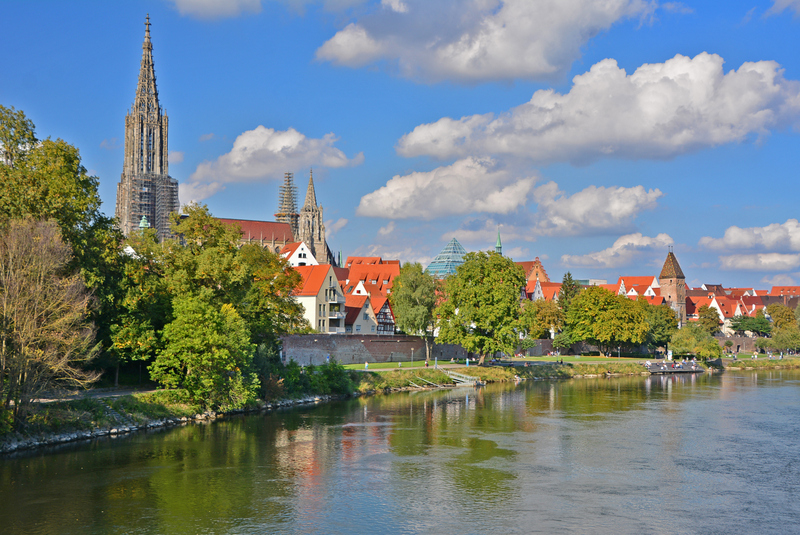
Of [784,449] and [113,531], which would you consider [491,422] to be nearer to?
[784,449]

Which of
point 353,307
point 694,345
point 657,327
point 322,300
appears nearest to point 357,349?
point 322,300

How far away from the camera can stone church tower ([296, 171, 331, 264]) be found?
575ft

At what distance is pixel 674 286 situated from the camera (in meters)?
144

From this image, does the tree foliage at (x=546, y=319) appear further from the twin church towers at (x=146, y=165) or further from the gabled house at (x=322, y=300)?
the twin church towers at (x=146, y=165)

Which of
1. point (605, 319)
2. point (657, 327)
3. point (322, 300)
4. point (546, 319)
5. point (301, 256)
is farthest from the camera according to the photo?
point (301, 256)

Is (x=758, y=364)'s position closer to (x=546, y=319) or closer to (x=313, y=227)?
(x=546, y=319)

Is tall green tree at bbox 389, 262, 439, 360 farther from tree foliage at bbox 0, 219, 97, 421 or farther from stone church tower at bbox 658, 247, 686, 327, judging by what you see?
stone church tower at bbox 658, 247, 686, 327

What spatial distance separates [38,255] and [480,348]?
161 feet

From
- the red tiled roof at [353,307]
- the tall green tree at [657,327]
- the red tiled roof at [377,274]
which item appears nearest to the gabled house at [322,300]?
the red tiled roof at [353,307]

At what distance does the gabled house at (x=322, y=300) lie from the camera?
77375 mm

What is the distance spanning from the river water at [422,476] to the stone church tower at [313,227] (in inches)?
5106

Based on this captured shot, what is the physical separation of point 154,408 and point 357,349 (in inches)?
1255

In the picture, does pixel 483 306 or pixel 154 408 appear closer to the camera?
pixel 154 408

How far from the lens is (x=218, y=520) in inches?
897
